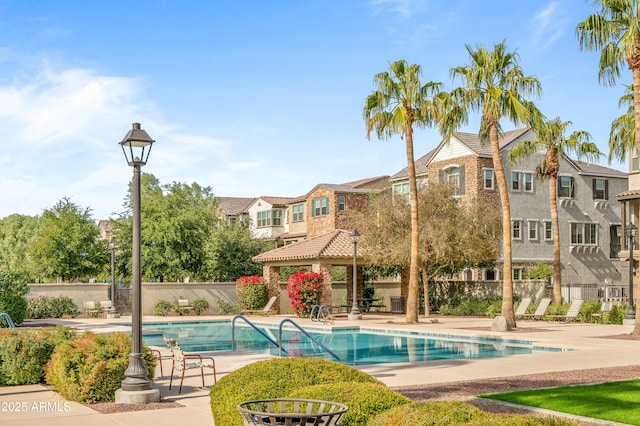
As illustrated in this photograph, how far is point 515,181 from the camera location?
49219mm

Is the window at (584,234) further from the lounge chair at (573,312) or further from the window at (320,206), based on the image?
the lounge chair at (573,312)

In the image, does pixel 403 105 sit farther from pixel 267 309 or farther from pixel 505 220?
pixel 267 309

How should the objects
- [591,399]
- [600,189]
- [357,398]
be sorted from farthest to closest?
[600,189] < [591,399] < [357,398]

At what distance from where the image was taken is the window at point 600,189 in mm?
52312

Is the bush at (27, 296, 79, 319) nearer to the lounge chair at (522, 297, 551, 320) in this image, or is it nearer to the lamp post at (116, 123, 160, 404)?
the lounge chair at (522, 297, 551, 320)

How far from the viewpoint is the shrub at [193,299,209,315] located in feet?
133

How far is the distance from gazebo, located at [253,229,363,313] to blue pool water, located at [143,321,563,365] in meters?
5.52

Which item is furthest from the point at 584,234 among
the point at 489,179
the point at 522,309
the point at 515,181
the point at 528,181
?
the point at 522,309

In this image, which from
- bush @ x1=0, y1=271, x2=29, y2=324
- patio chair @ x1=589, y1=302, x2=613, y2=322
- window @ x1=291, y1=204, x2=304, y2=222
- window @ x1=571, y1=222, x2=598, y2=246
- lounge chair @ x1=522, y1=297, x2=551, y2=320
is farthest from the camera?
window @ x1=291, y1=204, x2=304, y2=222

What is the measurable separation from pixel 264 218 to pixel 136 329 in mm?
56635

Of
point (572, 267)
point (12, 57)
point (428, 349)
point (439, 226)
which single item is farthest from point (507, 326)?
point (572, 267)

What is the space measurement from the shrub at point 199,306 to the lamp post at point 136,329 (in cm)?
2898

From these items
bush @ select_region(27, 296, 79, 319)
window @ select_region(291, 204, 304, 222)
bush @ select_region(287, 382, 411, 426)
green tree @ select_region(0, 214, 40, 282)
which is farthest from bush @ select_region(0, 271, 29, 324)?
green tree @ select_region(0, 214, 40, 282)

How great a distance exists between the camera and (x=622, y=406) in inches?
436
